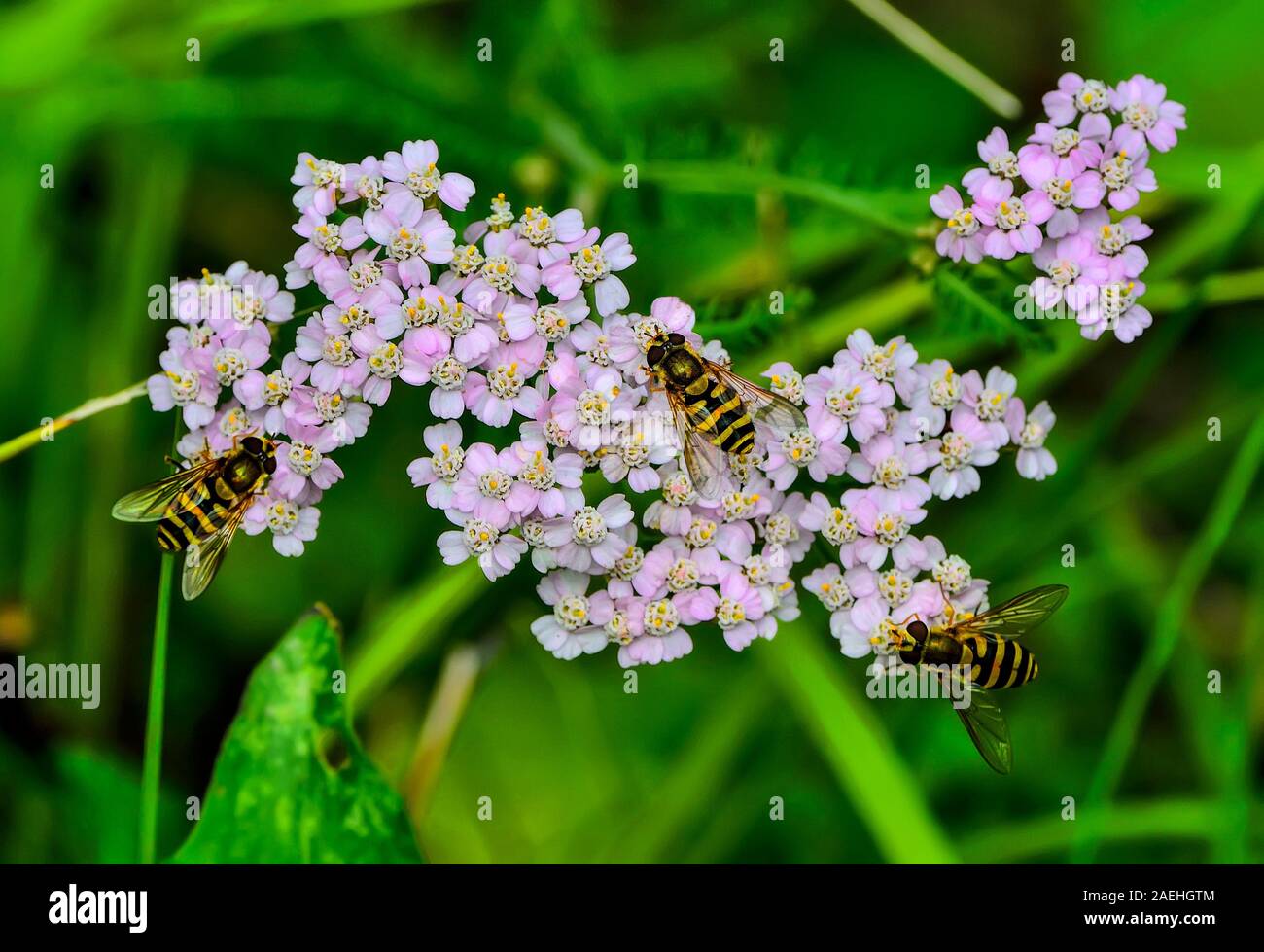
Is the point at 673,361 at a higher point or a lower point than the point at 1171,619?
higher

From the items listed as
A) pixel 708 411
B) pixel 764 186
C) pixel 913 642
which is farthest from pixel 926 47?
pixel 913 642

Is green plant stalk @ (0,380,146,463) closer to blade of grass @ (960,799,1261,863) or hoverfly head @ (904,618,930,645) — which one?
hoverfly head @ (904,618,930,645)

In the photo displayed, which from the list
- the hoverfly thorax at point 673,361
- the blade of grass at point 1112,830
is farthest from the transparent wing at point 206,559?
the blade of grass at point 1112,830

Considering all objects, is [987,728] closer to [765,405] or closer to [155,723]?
[765,405]

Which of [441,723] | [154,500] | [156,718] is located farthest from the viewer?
[441,723]

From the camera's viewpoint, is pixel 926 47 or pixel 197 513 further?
pixel 926 47

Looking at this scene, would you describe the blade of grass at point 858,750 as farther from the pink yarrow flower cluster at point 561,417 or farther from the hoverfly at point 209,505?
the hoverfly at point 209,505
